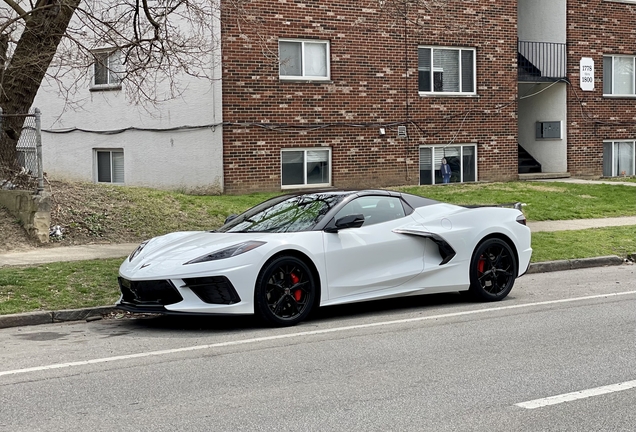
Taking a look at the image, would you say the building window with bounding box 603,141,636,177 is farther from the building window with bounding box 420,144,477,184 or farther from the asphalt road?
the asphalt road

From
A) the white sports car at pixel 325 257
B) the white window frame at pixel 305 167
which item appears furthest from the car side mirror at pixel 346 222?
the white window frame at pixel 305 167

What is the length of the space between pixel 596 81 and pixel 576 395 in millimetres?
22050

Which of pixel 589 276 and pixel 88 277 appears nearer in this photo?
pixel 88 277

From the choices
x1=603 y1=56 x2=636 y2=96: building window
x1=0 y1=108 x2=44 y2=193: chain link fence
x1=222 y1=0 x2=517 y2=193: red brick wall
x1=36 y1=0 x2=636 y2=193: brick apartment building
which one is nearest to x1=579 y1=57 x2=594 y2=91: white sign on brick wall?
x1=36 y1=0 x2=636 y2=193: brick apartment building

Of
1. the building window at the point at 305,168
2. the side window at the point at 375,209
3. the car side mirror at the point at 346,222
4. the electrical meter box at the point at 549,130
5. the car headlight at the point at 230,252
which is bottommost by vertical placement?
the car headlight at the point at 230,252

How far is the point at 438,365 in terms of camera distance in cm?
678

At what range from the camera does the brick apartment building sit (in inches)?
798

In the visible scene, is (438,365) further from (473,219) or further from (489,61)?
(489,61)

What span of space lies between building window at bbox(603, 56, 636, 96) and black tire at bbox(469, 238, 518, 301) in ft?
59.6

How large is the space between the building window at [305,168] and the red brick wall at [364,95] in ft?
0.79

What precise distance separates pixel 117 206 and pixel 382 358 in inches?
367

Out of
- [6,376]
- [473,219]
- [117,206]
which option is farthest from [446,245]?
[117,206]

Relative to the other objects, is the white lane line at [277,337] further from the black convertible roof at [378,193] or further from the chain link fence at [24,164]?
the chain link fence at [24,164]

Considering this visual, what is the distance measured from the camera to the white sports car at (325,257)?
26.7 feet
